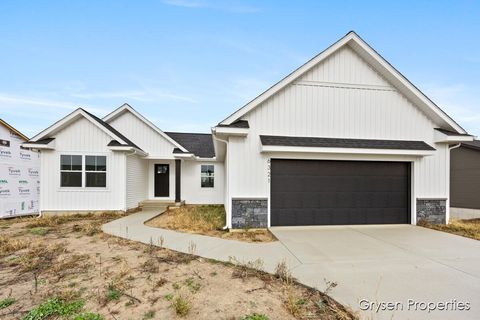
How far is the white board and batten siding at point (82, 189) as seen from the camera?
432 inches

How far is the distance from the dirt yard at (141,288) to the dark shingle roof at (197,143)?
389 inches

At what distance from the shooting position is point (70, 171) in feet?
36.7

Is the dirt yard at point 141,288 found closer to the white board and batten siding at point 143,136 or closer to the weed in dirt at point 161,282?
the weed in dirt at point 161,282

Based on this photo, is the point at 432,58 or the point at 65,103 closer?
the point at 432,58

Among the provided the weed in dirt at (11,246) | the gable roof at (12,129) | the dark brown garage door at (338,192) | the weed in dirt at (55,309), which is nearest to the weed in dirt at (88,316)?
the weed in dirt at (55,309)

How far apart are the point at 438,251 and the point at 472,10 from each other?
34.7 ft

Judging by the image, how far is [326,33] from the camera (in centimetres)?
1253

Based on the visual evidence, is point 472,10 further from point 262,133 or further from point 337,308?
point 337,308

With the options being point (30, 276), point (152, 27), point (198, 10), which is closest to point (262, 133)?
point (30, 276)

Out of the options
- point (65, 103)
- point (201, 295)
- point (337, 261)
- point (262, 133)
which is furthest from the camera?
point (65, 103)

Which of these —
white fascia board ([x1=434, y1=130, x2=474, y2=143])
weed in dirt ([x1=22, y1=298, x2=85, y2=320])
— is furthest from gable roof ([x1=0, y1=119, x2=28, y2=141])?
white fascia board ([x1=434, y1=130, x2=474, y2=143])

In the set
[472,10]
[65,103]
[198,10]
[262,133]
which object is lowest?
[262,133]

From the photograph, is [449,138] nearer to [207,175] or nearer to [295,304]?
[295,304]

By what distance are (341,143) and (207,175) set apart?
30.5 feet
